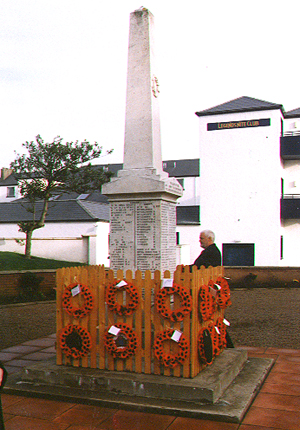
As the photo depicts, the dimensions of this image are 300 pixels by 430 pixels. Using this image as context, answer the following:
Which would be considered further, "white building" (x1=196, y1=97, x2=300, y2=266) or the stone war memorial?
"white building" (x1=196, y1=97, x2=300, y2=266)

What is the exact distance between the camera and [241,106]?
32.2 m

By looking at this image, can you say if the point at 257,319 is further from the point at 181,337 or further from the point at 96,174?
the point at 96,174

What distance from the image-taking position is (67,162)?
91.8 ft

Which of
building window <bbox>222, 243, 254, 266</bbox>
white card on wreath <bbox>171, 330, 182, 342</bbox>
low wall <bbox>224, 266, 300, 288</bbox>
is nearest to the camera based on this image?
white card on wreath <bbox>171, 330, 182, 342</bbox>

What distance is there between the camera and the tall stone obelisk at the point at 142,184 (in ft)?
25.0

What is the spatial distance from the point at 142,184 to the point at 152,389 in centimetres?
347

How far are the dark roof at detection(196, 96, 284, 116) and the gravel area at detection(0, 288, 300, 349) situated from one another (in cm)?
1760

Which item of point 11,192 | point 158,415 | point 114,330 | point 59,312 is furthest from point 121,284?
point 11,192

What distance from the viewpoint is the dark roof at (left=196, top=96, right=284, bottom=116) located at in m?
31.0

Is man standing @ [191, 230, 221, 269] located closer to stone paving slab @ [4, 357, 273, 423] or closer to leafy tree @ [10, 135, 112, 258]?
stone paving slab @ [4, 357, 273, 423]

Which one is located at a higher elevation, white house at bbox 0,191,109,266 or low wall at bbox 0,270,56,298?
white house at bbox 0,191,109,266

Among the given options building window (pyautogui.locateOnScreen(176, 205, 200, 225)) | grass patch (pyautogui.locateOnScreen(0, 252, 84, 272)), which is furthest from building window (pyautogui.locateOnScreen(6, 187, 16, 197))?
grass patch (pyautogui.locateOnScreen(0, 252, 84, 272))

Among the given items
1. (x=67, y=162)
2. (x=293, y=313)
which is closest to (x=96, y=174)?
(x=67, y=162)

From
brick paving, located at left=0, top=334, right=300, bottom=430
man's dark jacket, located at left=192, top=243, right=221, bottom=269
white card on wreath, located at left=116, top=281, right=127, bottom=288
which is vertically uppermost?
man's dark jacket, located at left=192, top=243, right=221, bottom=269
